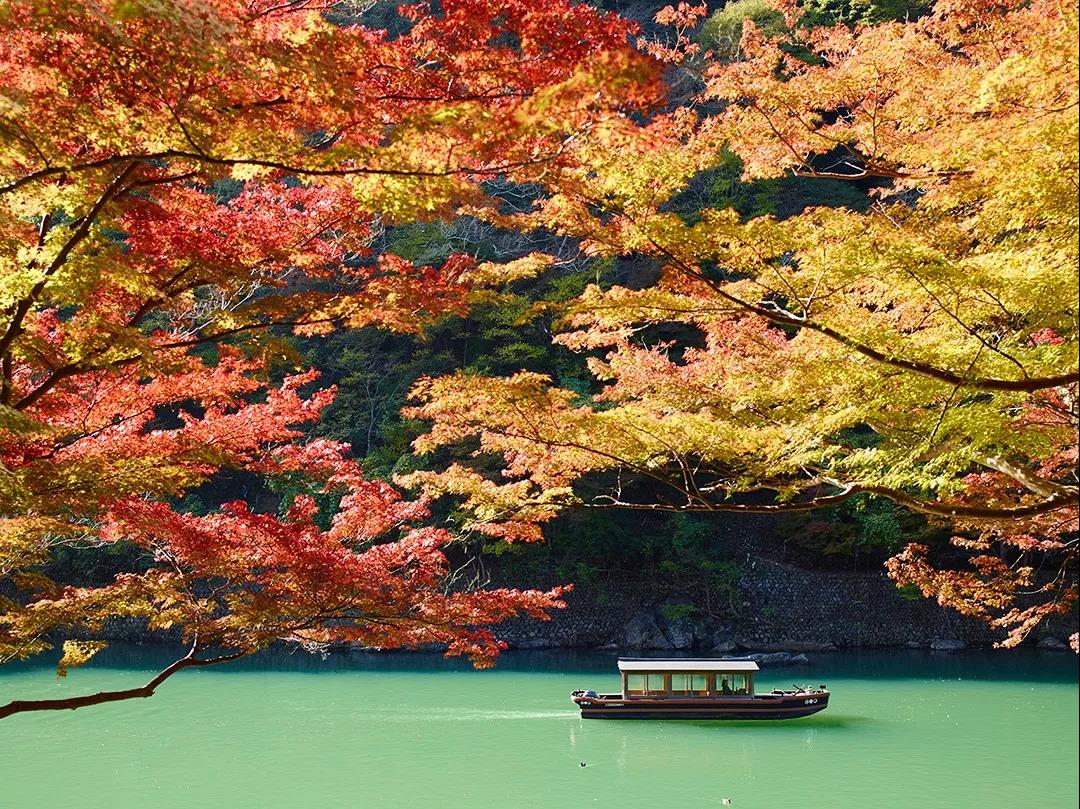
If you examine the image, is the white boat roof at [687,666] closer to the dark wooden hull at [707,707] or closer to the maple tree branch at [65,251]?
the dark wooden hull at [707,707]

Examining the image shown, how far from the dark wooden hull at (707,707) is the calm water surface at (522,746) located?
0.17 metres

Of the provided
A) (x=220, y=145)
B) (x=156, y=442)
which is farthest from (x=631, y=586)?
(x=220, y=145)

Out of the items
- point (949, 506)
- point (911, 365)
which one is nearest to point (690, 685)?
point (949, 506)

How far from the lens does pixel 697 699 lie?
12.8m

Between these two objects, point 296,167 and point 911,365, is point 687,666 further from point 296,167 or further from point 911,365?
point 296,167

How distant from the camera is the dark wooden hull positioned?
41.5 feet

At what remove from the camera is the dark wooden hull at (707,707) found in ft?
41.5

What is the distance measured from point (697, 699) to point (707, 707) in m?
0.17

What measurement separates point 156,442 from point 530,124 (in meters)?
3.17

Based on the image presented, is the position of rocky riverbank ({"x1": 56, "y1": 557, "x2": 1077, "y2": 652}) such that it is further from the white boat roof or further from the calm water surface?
the white boat roof

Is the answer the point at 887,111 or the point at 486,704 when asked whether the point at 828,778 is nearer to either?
the point at 486,704

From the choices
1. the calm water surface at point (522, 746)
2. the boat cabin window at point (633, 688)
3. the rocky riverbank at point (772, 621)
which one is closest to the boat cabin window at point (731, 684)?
the calm water surface at point (522, 746)

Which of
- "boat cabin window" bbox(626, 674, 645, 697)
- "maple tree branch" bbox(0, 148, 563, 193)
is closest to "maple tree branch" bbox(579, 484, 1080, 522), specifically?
"maple tree branch" bbox(0, 148, 563, 193)

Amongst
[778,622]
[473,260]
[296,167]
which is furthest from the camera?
[778,622]
